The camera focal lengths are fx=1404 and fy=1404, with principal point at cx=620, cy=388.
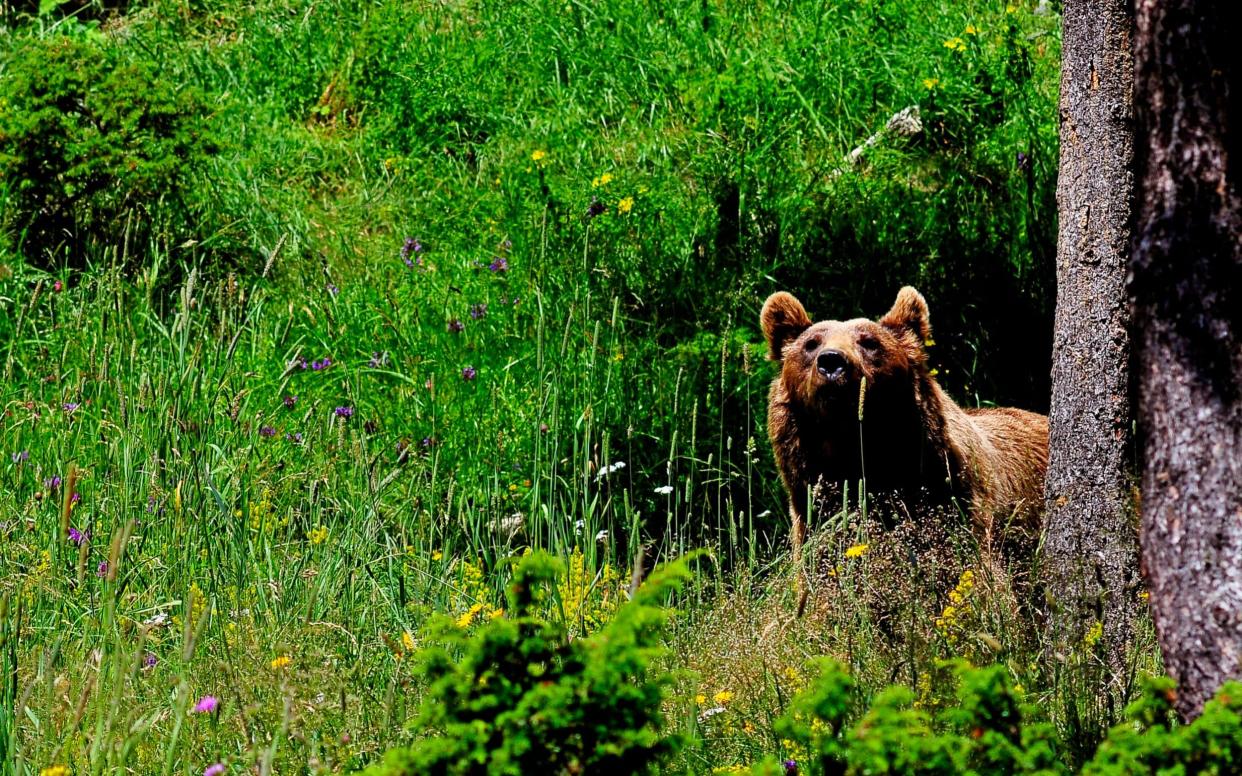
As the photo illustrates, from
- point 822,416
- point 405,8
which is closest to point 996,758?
point 822,416

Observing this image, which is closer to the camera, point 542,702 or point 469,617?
point 542,702

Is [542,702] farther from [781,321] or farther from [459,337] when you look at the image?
[459,337]

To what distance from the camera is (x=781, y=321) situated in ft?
20.1

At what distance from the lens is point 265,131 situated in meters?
10.0

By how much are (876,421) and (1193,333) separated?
3.18 m

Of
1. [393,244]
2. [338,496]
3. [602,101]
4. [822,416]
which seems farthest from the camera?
[602,101]

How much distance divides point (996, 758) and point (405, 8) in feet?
31.4

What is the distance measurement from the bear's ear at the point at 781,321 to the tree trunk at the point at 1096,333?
5.27 ft

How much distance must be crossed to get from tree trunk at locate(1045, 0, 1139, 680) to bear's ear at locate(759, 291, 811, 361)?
1.61 m

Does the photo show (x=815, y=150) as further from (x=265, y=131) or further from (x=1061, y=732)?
(x=1061, y=732)

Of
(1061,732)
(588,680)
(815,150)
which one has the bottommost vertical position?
(1061,732)

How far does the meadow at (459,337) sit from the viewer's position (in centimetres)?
385

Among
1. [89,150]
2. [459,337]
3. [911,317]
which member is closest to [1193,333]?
[911,317]

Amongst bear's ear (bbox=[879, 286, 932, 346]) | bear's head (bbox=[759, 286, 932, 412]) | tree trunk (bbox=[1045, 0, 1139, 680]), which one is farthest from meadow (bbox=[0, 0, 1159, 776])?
bear's ear (bbox=[879, 286, 932, 346])
